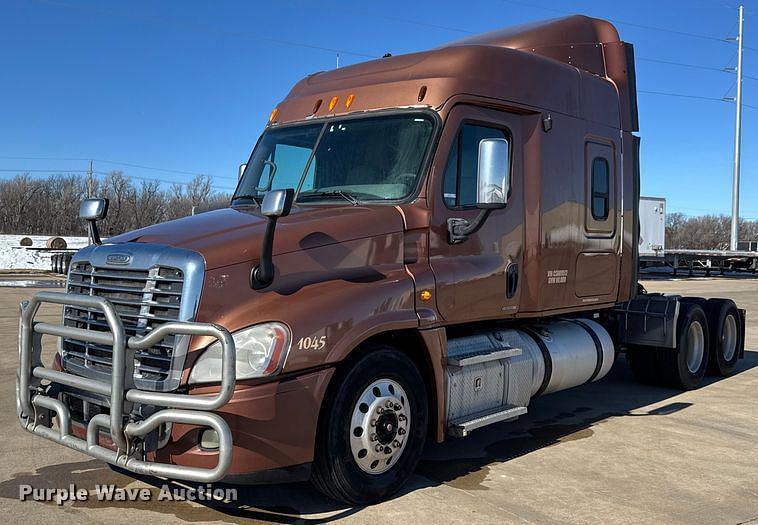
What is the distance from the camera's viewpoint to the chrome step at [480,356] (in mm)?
5201

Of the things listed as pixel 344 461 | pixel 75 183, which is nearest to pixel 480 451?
pixel 344 461

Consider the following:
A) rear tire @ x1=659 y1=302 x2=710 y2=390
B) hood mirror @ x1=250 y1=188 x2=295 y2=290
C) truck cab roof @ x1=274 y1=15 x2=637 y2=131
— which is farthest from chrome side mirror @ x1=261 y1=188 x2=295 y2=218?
rear tire @ x1=659 y1=302 x2=710 y2=390

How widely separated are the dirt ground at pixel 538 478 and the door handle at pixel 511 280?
134 centimetres

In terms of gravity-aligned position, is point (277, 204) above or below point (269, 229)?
above

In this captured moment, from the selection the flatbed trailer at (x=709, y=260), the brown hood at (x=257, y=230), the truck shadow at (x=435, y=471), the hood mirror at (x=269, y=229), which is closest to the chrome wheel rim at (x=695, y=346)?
the truck shadow at (x=435, y=471)

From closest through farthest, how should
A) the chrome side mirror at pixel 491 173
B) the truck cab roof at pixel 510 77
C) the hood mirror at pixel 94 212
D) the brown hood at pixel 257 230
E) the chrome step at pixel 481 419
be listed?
the brown hood at pixel 257 230, the chrome side mirror at pixel 491 173, the chrome step at pixel 481 419, the hood mirror at pixel 94 212, the truck cab roof at pixel 510 77

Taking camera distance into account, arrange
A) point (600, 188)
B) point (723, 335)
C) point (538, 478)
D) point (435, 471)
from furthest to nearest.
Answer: point (723, 335) < point (600, 188) < point (435, 471) < point (538, 478)

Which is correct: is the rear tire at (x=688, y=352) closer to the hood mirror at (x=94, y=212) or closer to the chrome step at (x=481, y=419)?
the chrome step at (x=481, y=419)

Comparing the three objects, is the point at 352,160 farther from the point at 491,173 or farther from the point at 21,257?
the point at 21,257

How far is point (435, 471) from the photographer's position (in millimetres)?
5402

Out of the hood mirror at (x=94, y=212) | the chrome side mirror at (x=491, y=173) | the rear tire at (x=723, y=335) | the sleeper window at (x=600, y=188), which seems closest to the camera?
the chrome side mirror at (x=491, y=173)

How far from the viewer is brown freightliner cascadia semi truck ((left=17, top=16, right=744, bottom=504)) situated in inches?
157

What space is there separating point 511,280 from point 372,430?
202 cm

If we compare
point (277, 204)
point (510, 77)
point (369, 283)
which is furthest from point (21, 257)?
point (277, 204)
